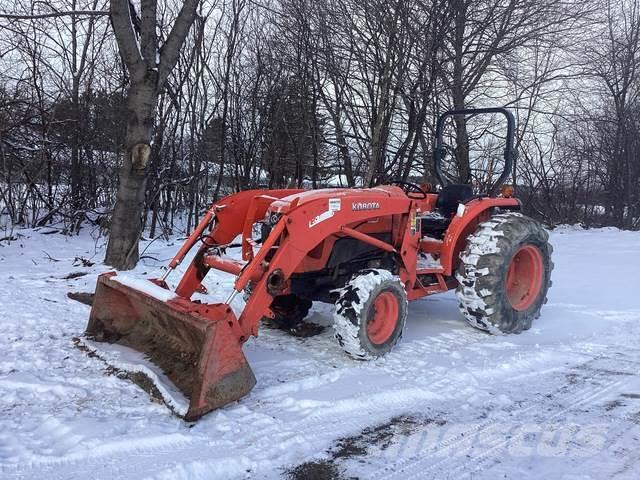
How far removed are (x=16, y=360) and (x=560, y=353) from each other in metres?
4.29

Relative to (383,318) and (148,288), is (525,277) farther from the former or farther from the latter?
(148,288)

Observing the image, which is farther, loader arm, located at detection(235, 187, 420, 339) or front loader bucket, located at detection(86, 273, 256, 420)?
loader arm, located at detection(235, 187, 420, 339)

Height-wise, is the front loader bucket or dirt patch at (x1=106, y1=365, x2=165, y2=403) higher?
the front loader bucket

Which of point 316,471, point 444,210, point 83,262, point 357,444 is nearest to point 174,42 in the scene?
point 83,262

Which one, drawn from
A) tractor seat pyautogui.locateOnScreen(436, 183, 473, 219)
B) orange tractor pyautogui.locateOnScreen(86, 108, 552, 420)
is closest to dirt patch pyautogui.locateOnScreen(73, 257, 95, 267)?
orange tractor pyautogui.locateOnScreen(86, 108, 552, 420)

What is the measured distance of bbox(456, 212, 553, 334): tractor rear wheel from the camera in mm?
4824

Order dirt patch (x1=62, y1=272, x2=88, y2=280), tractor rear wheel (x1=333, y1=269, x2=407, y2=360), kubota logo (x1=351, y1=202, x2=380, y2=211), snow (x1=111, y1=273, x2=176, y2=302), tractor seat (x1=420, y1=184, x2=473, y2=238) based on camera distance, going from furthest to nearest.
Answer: dirt patch (x1=62, y1=272, x2=88, y2=280) < tractor seat (x1=420, y1=184, x2=473, y2=238) < kubota logo (x1=351, y1=202, x2=380, y2=211) < tractor rear wheel (x1=333, y1=269, x2=407, y2=360) < snow (x1=111, y1=273, x2=176, y2=302)

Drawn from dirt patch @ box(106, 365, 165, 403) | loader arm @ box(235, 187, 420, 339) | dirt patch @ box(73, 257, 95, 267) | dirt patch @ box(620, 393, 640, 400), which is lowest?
dirt patch @ box(620, 393, 640, 400)

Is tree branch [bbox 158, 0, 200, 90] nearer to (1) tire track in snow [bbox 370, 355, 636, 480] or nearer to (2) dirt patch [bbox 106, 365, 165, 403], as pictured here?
(2) dirt patch [bbox 106, 365, 165, 403]

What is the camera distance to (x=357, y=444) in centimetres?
294

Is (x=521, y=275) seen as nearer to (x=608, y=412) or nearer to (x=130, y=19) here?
(x=608, y=412)

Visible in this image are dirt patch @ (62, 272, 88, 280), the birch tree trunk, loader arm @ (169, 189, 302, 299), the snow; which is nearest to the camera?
the snow

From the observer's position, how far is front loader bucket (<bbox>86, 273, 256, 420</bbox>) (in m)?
3.16

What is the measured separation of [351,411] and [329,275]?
1.61 metres
